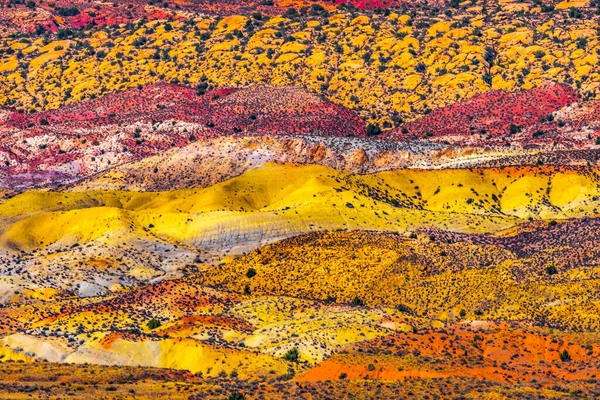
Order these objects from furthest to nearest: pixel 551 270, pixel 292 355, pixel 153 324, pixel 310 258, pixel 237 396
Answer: pixel 310 258, pixel 551 270, pixel 153 324, pixel 292 355, pixel 237 396

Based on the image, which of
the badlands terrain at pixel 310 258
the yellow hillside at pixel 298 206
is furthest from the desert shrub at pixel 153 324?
the yellow hillside at pixel 298 206

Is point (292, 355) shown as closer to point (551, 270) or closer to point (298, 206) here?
point (551, 270)

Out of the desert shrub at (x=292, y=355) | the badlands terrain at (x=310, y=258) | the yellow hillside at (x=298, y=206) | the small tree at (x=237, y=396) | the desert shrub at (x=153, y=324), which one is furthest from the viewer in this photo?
the yellow hillside at (x=298, y=206)

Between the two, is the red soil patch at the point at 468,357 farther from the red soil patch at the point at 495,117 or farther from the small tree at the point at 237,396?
the red soil patch at the point at 495,117

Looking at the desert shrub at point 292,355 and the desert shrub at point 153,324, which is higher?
the desert shrub at point 292,355

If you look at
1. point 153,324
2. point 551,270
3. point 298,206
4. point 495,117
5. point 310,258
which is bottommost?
point 495,117

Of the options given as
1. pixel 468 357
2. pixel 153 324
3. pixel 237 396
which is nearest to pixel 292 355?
pixel 468 357

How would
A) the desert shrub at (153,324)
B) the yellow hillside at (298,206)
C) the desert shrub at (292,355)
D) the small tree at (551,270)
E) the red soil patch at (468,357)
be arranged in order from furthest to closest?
the yellow hillside at (298,206) → the small tree at (551,270) → the desert shrub at (153,324) → the desert shrub at (292,355) → the red soil patch at (468,357)

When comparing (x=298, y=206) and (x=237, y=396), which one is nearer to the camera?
(x=237, y=396)

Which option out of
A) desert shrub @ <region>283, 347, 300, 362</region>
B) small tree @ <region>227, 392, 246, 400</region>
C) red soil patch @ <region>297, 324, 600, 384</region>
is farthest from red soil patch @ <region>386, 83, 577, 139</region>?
small tree @ <region>227, 392, 246, 400</region>

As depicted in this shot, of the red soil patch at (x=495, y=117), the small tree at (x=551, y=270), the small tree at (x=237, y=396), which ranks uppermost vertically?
the small tree at (x=237, y=396)

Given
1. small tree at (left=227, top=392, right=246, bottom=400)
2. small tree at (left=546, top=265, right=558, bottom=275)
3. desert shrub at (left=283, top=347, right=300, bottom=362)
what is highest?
small tree at (left=227, top=392, right=246, bottom=400)

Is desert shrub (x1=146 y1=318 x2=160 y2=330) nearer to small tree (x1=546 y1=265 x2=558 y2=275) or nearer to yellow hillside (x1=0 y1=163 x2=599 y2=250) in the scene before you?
yellow hillside (x1=0 y1=163 x2=599 y2=250)
